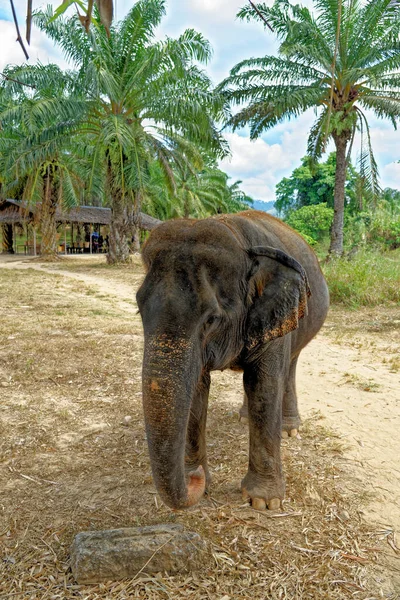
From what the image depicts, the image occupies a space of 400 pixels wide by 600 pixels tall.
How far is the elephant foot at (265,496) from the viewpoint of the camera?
10.0ft

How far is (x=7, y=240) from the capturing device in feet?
109

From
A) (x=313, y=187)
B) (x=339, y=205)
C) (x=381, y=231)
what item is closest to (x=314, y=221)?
(x=381, y=231)

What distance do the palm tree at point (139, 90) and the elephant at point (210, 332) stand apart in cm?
1367

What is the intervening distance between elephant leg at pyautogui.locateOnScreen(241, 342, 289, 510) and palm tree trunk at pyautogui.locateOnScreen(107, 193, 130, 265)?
17997 mm

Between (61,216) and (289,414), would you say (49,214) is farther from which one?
(289,414)

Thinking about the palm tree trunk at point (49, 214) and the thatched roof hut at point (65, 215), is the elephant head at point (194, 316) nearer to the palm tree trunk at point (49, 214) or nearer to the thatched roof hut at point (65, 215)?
the palm tree trunk at point (49, 214)

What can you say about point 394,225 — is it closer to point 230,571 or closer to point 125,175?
point 125,175

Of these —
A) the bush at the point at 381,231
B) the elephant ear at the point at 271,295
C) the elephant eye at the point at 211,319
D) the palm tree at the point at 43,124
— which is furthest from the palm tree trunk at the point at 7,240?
the elephant eye at the point at 211,319

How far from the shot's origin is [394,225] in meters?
24.7

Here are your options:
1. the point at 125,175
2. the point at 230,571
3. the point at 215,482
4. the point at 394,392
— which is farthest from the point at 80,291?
the point at 230,571

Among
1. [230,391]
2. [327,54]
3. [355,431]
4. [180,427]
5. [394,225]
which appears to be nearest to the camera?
[180,427]

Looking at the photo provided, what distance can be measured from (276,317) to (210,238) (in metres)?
0.59

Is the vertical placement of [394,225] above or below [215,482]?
above

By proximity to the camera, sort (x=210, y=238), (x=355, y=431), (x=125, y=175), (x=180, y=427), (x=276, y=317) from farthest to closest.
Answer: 1. (x=125, y=175)
2. (x=355, y=431)
3. (x=276, y=317)
4. (x=210, y=238)
5. (x=180, y=427)
